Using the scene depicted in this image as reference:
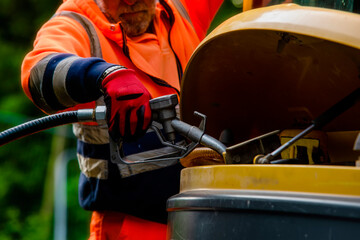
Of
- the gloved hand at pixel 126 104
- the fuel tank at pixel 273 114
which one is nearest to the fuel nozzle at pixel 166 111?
the gloved hand at pixel 126 104

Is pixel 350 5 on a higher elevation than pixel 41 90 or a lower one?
higher

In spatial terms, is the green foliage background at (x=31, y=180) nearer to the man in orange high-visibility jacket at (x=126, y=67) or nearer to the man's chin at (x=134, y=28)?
the man in orange high-visibility jacket at (x=126, y=67)

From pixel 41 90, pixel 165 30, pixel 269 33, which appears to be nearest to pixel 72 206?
pixel 165 30

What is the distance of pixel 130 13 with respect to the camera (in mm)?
2795

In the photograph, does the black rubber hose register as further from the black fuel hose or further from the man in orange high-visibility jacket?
the man in orange high-visibility jacket

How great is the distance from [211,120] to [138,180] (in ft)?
1.61

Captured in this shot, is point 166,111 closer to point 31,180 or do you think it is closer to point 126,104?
point 126,104

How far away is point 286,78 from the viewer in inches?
88.4

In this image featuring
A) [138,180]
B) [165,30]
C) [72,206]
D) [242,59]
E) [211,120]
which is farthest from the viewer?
[72,206]

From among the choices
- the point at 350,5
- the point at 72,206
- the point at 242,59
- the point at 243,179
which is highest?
the point at 350,5

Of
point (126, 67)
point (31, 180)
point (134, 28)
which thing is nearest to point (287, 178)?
point (126, 67)

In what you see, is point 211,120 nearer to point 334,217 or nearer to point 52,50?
point 52,50

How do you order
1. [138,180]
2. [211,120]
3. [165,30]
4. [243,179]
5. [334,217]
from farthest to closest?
[165,30] → [138,180] → [211,120] → [243,179] → [334,217]

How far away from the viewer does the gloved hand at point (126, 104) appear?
2.00 m
